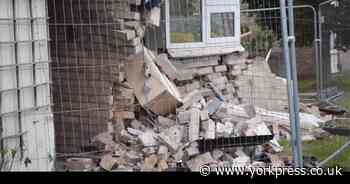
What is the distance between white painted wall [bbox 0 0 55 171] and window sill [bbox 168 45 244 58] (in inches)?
160

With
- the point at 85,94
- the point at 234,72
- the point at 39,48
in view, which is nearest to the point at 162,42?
the point at 234,72

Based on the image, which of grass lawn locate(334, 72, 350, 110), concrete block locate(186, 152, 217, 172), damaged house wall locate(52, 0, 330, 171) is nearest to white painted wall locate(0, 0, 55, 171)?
damaged house wall locate(52, 0, 330, 171)

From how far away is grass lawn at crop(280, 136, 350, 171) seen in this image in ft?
23.3

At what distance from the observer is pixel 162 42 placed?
10.4m

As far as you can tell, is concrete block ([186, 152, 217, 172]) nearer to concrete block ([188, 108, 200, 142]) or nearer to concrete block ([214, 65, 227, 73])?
concrete block ([188, 108, 200, 142])

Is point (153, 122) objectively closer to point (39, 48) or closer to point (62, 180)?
point (39, 48)

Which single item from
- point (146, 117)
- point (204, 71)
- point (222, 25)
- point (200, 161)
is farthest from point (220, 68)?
point (200, 161)

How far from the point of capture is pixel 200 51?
10.8 m

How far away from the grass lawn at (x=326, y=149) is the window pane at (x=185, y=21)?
3.12 m

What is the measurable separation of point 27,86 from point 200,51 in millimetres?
4888

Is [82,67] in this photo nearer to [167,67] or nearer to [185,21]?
[167,67]

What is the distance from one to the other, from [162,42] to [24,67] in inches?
169

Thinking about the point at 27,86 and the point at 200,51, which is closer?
the point at 27,86

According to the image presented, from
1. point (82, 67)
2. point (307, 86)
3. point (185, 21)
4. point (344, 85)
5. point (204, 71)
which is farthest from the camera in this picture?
point (307, 86)
